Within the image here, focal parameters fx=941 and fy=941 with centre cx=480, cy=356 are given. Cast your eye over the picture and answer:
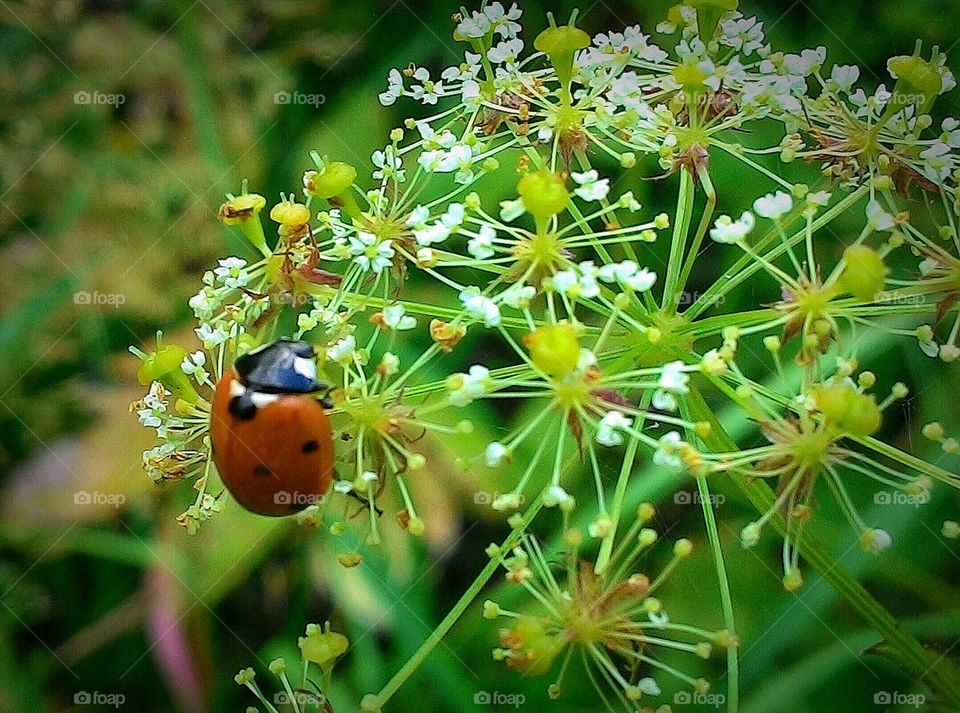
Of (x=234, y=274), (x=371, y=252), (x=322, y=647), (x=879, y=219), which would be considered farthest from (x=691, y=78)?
(x=322, y=647)

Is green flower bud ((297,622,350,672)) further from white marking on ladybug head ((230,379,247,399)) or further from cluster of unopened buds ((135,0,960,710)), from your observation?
white marking on ladybug head ((230,379,247,399))

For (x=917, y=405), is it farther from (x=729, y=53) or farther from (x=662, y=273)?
(x=729, y=53)
